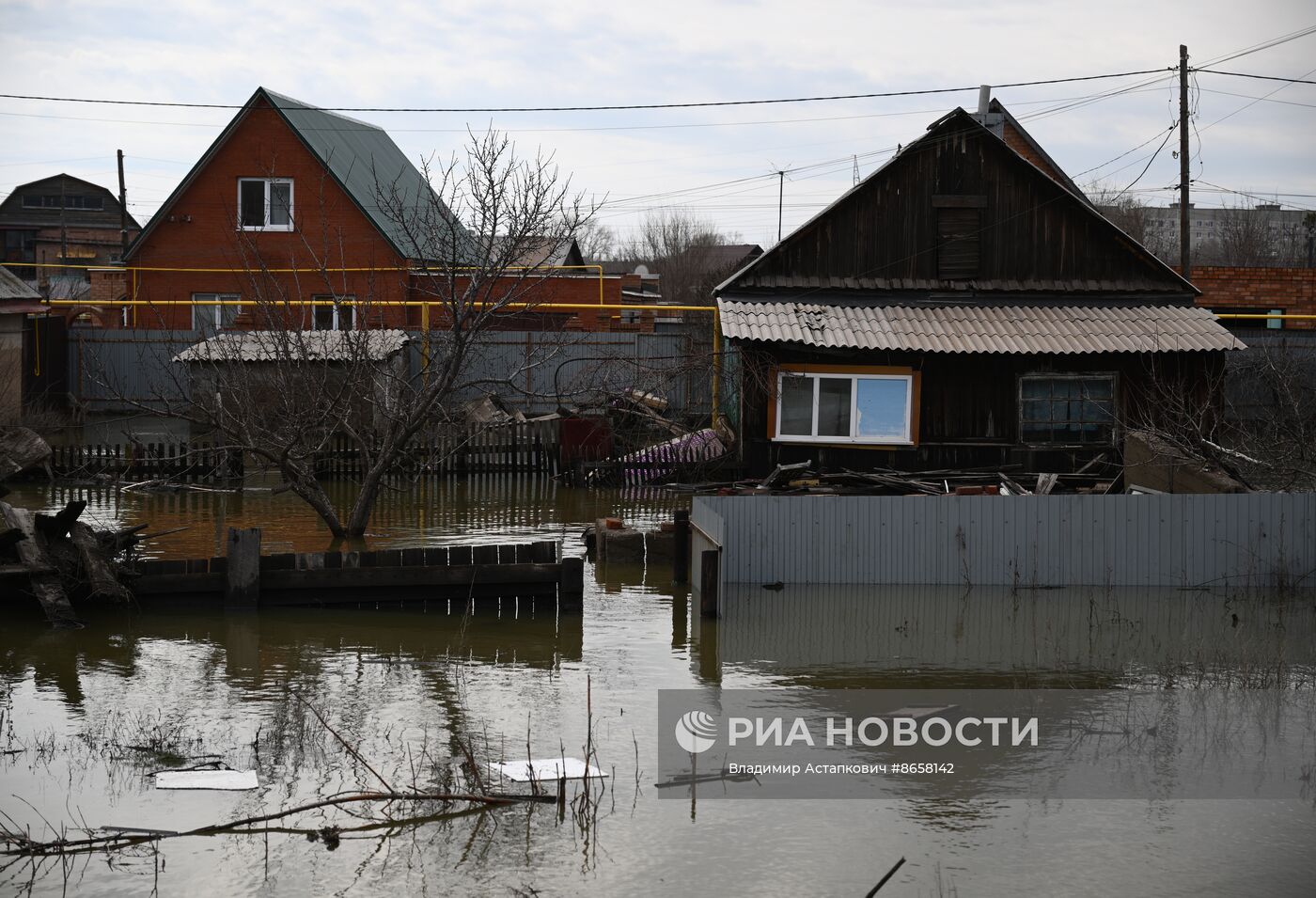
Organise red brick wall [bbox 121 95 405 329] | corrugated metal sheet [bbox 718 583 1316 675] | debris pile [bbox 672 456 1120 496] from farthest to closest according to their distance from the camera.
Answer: red brick wall [bbox 121 95 405 329], debris pile [bbox 672 456 1120 496], corrugated metal sheet [bbox 718 583 1316 675]

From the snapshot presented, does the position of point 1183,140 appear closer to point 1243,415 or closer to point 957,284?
point 1243,415

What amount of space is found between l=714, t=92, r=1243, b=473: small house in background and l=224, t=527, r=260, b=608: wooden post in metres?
8.89

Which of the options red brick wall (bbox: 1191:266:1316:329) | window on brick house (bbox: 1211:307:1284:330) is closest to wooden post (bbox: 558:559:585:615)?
red brick wall (bbox: 1191:266:1316:329)

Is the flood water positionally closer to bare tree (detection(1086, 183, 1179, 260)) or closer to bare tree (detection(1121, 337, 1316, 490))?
bare tree (detection(1121, 337, 1316, 490))

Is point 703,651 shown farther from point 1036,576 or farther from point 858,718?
point 1036,576

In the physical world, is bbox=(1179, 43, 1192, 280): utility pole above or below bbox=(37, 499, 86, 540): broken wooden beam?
above

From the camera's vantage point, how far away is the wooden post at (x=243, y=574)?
41.2 ft

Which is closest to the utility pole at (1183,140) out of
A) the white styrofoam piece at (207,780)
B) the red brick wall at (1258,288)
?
the red brick wall at (1258,288)

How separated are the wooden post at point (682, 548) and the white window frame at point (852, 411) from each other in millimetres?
6011

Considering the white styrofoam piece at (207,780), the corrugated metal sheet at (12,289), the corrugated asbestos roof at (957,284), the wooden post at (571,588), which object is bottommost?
the white styrofoam piece at (207,780)

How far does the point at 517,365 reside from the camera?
27.8 m

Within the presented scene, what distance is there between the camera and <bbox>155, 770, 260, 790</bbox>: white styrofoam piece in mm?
7938

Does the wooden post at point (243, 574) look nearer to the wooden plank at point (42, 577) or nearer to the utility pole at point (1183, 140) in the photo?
the wooden plank at point (42, 577)

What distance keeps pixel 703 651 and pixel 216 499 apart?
37.4 feet
